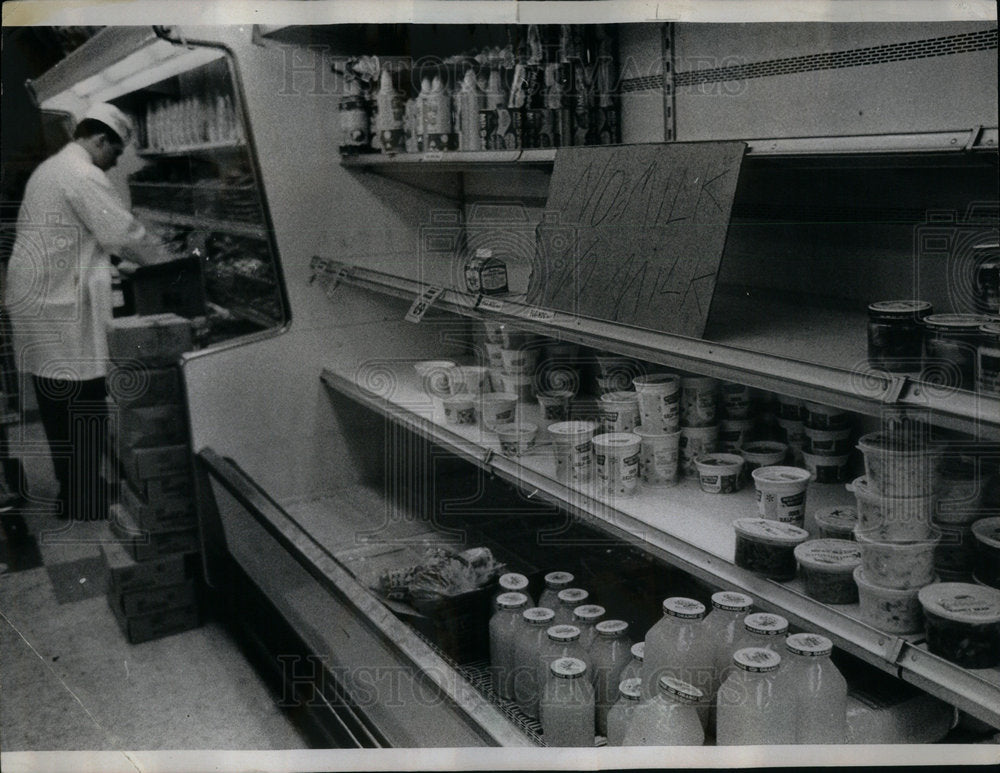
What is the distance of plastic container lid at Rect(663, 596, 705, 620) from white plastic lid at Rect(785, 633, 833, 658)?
8.2 inches

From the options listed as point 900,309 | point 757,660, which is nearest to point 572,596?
point 757,660

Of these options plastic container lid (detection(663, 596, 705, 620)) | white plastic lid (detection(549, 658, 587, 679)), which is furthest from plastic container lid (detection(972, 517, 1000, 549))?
white plastic lid (detection(549, 658, 587, 679))

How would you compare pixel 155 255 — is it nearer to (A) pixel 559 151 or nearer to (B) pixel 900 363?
(A) pixel 559 151

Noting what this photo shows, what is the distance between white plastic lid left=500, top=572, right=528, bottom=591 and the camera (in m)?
2.33

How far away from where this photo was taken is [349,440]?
3.31 metres

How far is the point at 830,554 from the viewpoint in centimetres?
169

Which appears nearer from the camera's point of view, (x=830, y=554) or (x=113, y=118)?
(x=830, y=554)

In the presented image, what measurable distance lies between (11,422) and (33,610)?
2.08 feet

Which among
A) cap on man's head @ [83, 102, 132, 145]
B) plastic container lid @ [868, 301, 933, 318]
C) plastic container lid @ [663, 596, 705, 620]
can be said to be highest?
cap on man's head @ [83, 102, 132, 145]

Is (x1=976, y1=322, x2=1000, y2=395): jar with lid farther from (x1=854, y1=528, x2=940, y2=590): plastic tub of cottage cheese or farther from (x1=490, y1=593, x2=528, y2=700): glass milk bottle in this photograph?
(x1=490, y1=593, x2=528, y2=700): glass milk bottle

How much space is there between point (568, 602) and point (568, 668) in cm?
22

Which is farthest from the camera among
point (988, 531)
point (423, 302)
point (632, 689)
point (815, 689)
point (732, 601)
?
point (423, 302)

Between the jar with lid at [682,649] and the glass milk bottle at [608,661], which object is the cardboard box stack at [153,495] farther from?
the jar with lid at [682,649]

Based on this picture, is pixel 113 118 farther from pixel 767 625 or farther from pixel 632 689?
pixel 767 625
